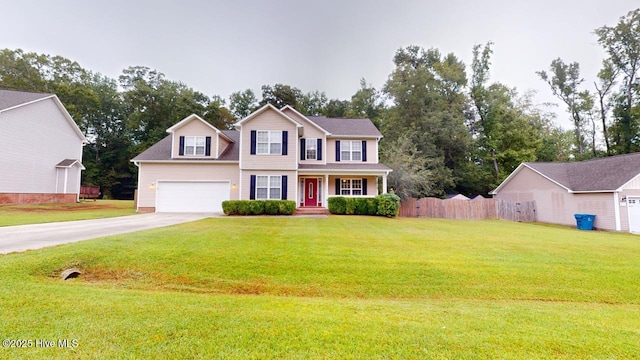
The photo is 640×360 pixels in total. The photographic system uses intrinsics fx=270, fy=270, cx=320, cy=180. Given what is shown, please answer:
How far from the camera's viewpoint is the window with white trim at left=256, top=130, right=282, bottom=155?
17.1 metres

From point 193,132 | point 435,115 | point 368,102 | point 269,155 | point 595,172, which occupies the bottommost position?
point 595,172

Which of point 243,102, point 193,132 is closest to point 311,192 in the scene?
point 193,132

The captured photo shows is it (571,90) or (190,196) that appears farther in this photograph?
(571,90)

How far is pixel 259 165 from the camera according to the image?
1692 centimetres

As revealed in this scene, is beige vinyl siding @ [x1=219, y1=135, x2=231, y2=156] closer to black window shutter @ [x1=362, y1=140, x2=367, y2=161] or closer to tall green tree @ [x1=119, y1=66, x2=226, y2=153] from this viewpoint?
black window shutter @ [x1=362, y1=140, x2=367, y2=161]

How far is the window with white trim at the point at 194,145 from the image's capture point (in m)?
18.2

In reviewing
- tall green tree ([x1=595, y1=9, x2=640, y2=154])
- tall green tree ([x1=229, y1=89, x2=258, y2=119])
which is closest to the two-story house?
tall green tree ([x1=229, y1=89, x2=258, y2=119])

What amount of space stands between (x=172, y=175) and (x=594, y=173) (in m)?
28.9

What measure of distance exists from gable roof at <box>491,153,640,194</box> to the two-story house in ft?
43.3

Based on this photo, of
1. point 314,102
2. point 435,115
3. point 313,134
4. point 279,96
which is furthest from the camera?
point 314,102

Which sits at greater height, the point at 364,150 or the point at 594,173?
the point at 364,150

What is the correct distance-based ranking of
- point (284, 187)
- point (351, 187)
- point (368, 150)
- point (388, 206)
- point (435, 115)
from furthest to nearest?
point (435, 115), point (368, 150), point (351, 187), point (284, 187), point (388, 206)

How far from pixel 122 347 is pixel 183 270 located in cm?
327

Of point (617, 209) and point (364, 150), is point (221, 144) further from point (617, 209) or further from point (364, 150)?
point (617, 209)
